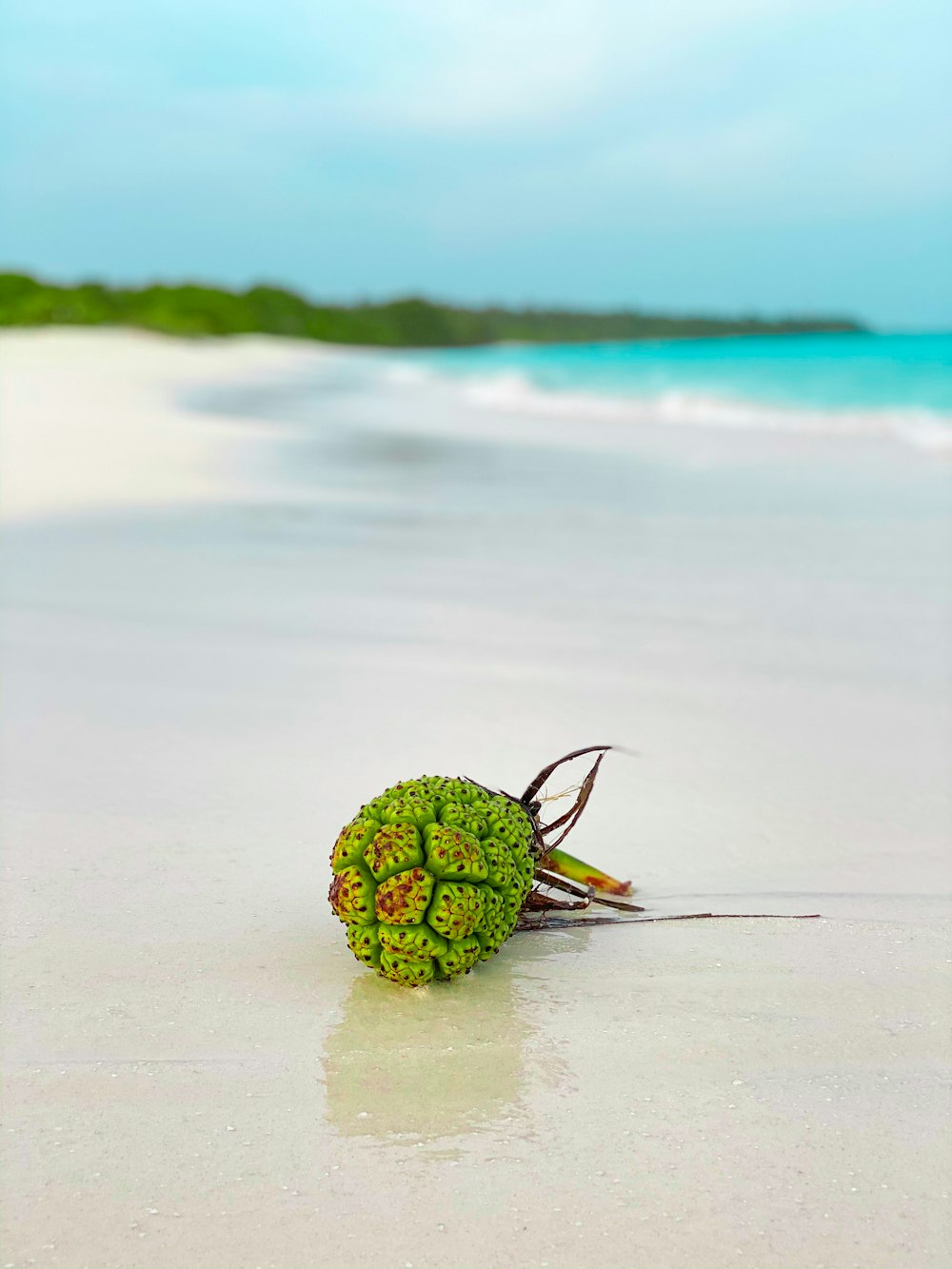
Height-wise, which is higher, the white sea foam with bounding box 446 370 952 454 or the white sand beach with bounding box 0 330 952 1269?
the white sea foam with bounding box 446 370 952 454

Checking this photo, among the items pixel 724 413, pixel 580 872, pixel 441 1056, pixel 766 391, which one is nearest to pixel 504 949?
pixel 580 872

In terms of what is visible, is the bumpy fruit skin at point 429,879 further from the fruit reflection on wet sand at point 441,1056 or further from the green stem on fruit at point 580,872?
the green stem on fruit at point 580,872

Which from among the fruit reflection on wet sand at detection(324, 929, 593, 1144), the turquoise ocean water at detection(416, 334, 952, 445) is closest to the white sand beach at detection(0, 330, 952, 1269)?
the fruit reflection on wet sand at detection(324, 929, 593, 1144)

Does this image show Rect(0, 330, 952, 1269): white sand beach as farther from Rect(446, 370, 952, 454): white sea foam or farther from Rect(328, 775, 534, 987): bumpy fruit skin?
Rect(446, 370, 952, 454): white sea foam

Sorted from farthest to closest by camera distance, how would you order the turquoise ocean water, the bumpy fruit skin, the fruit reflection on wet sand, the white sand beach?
the turquoise ocean water → the bumpy fruit skin → the fruit reflection on wet sand → the white sand beach

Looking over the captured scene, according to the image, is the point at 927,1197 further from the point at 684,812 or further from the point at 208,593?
the point at 208,593

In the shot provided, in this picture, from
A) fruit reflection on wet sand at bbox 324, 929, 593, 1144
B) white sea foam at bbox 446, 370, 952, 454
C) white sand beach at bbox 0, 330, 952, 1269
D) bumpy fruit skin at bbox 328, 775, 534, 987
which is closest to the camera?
white sand beach at bbox 0, 330, 952, 1269
